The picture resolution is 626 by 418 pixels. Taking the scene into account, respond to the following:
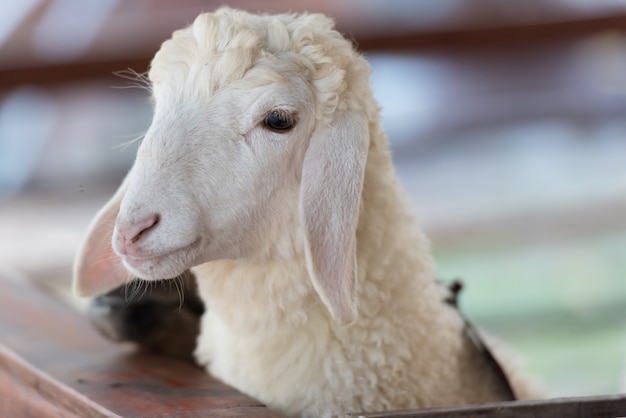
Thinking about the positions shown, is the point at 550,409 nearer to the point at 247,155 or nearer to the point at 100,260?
the point at 247,155

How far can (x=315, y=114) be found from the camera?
159 cm

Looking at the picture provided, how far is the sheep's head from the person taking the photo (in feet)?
4.90

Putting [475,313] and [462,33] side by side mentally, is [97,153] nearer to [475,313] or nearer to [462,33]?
[462,33]

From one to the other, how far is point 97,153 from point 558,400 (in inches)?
187

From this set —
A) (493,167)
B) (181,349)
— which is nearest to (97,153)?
(493,167)

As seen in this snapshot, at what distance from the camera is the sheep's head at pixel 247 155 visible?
1492 mm

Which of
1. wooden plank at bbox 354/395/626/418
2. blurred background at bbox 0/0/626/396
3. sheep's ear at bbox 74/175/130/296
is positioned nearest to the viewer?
wooden plank at bbox 354/395/626/418

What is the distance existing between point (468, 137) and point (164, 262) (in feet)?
15.7

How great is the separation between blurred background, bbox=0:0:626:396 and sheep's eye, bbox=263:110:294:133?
210 centimetres

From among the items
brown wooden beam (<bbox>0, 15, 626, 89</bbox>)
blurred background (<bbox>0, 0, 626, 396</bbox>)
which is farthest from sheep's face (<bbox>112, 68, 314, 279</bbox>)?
brown wooden beam (<bbox>0, 15, 626, 89</bbox>)

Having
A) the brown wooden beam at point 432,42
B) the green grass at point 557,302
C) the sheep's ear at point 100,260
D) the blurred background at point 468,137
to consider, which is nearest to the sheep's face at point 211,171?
the sheep's ear at point 100,260

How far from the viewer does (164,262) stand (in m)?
1.51

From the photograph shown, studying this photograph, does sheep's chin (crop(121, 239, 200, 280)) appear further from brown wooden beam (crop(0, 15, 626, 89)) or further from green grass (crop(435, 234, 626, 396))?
brown wooden beam (crop(0, 15, 626, 89))

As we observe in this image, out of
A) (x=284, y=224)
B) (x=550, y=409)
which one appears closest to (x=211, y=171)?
(x=284, y=224)
